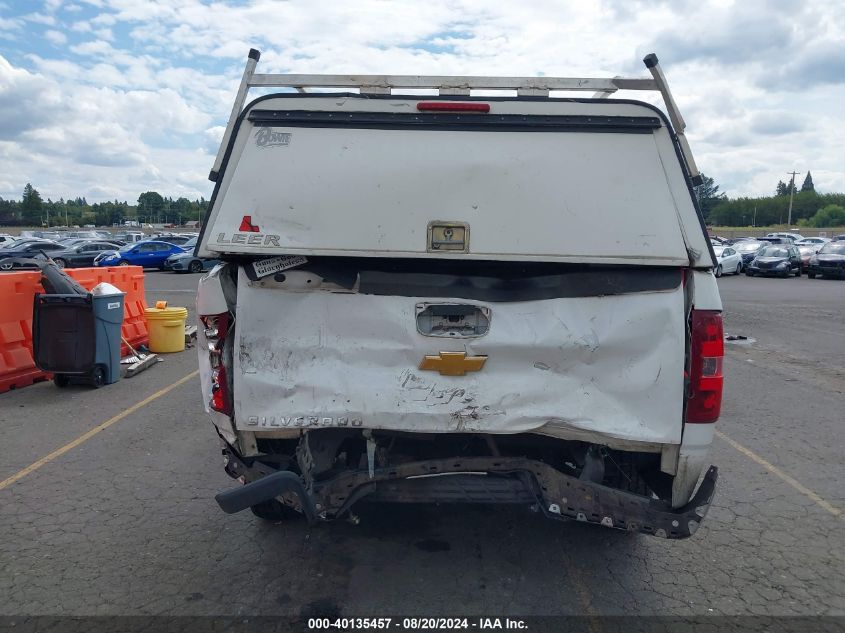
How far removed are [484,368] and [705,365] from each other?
1.08 m

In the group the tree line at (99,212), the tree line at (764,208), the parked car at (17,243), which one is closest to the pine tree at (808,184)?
the tree line at (764,208)

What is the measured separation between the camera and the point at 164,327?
418 inches

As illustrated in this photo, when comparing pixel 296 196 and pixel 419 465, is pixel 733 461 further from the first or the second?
pixel 296 196

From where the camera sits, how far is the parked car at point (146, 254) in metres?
32.7

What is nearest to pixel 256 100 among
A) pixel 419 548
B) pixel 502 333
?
pixel 502 333

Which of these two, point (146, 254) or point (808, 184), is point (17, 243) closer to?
point (146, 254)

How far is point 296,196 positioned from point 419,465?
151 centimetres

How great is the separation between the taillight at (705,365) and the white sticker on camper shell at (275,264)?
6.52ft

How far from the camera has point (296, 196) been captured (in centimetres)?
351

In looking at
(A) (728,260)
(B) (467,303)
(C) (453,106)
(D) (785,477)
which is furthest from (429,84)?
(A) (728,260)

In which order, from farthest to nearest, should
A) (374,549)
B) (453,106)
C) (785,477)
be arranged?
(785,477) → (374,549) → (453,106)

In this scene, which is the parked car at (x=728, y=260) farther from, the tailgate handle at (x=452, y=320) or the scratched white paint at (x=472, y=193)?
the tailgate handle at (x=452, y=320)

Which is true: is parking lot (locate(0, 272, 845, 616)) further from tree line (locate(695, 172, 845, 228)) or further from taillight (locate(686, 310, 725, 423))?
tree line (locate(695, 172, 845, 228))

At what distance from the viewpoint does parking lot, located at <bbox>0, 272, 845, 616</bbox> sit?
3.61 meters
